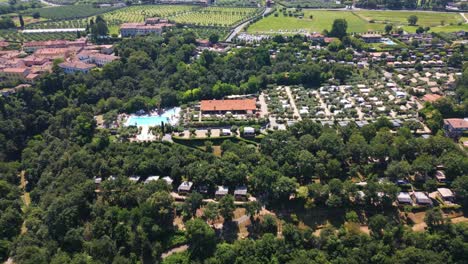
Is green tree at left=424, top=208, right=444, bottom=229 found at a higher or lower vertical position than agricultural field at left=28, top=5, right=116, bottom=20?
lower

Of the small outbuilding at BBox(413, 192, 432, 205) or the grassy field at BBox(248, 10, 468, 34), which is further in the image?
the grassy field at BBox(248, 10, 468, 34)

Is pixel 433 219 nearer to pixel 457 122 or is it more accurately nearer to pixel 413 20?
pixel 457 122

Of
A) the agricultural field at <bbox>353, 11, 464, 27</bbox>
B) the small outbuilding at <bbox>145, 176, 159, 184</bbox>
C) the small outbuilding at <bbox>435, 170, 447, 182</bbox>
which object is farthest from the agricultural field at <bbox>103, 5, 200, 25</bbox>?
the small outbuilding at <bbox>435, 170, 447, 182</bbox>

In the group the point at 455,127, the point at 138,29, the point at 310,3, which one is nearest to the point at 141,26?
the point at 138,29

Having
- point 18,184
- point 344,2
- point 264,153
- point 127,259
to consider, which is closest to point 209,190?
point 264,153

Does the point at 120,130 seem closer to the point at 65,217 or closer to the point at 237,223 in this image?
the point at 65,217

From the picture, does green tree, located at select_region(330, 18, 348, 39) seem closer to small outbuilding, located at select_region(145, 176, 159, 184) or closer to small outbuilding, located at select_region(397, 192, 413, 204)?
small outbuilding, located at select_region(397, 192, 413, 204)

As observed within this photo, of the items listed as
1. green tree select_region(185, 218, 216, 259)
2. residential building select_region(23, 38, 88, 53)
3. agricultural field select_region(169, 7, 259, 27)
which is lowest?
green tree select_region(185, 218, 216, 259)
